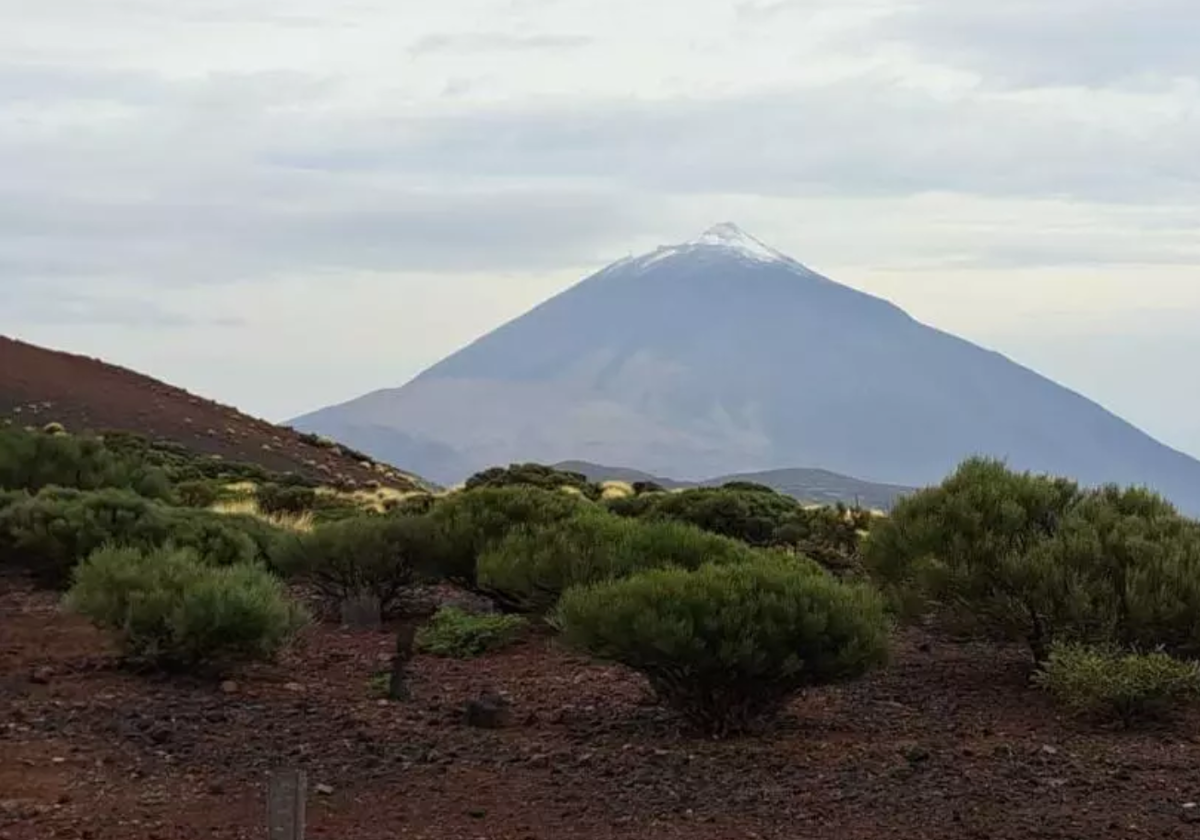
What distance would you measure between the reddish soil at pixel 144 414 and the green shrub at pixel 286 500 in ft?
48.1

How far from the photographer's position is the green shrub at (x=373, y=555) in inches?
501

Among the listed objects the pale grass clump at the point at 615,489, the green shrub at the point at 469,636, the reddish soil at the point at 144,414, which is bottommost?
the green shrub at the point at 469,636

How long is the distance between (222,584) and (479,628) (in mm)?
2013

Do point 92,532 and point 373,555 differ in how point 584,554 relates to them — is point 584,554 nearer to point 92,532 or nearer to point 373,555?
point 373,555

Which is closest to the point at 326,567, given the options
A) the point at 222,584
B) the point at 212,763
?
the point at 222,584

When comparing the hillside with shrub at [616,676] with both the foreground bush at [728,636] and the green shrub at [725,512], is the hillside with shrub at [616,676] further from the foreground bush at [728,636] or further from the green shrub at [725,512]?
the green shrub at [725,512]

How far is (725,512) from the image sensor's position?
18.5 metres

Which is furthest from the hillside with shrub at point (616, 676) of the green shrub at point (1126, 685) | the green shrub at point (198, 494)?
the green shrub at point (198, 494)

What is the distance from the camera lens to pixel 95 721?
874 centimetres

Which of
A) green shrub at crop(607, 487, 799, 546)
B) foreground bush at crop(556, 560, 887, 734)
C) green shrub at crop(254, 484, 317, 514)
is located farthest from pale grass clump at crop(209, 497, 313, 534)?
foreground bush at crop(556, 560, 887, 734)

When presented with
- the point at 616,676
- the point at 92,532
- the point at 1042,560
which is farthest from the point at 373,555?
the point at 1042,560

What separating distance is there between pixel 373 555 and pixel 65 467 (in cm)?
672

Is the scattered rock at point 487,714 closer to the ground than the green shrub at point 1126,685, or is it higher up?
closer to the ground

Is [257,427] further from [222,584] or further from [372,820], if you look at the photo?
[372,820]
